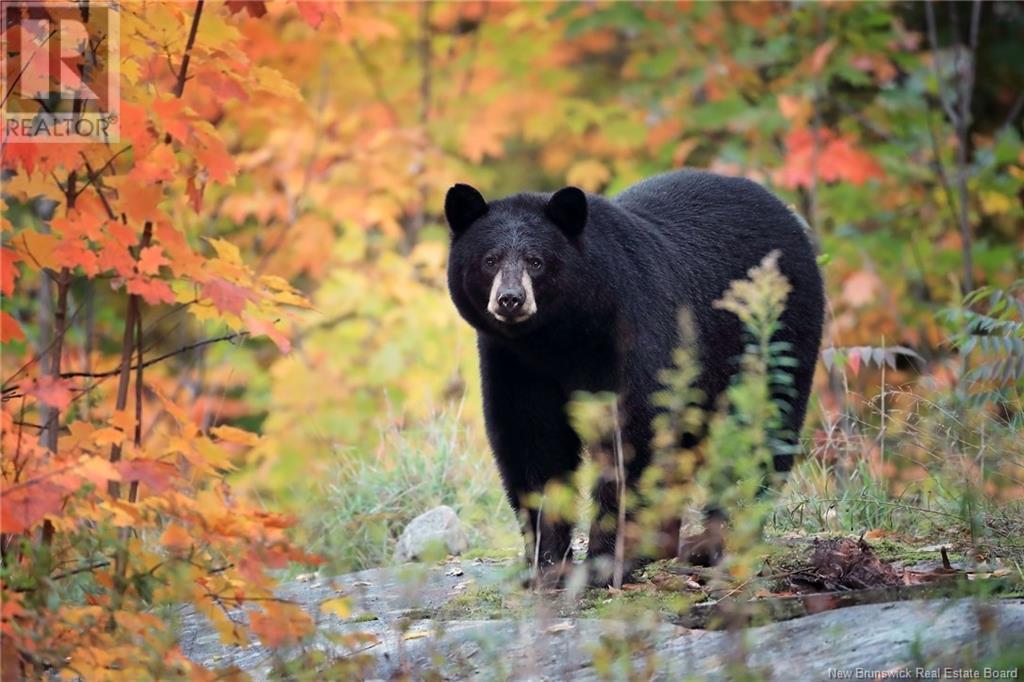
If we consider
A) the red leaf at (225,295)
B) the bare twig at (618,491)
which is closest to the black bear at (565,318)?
the bare twig at (618,491)

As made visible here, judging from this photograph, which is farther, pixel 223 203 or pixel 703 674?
pixel 223 203

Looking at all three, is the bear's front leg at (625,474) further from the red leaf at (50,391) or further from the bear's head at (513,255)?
the red leaf at (50,391)

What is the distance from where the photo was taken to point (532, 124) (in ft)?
40.8

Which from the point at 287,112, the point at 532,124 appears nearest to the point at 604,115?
the point at 532,124

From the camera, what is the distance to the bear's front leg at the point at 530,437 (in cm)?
528

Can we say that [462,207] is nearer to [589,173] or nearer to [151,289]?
[151,289]

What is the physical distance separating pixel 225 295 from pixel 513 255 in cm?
134

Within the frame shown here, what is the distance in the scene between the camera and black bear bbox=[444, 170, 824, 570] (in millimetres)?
5109

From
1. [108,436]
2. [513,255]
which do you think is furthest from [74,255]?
[513,255]

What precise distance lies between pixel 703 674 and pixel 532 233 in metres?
2.16

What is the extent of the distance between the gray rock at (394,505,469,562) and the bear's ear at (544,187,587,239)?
165 cm

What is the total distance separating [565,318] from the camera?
5.14 metres

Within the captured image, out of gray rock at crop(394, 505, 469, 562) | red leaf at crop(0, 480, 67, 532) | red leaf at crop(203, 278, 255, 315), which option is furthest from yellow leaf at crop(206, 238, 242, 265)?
gray rock at crop(394, 505, 469, 562)

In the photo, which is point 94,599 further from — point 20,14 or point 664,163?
point 664,163
